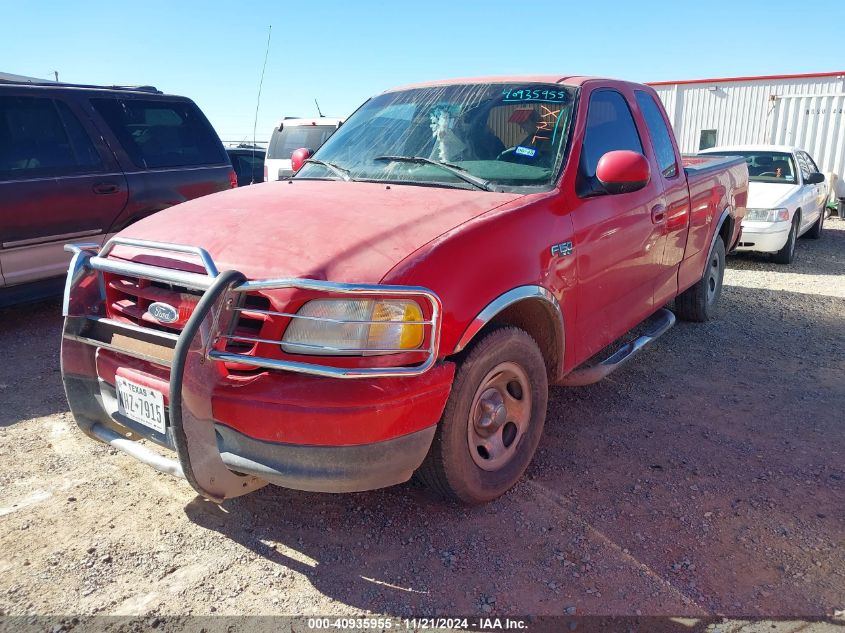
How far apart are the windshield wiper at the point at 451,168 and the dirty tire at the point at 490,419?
788 mm

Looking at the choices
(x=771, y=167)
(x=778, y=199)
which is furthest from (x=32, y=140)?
(x=771, y=167)

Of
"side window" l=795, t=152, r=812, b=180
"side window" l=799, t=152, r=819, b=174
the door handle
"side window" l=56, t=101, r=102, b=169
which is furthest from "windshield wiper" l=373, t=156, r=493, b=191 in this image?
"side window" l=799, t=152, r=819, b=174

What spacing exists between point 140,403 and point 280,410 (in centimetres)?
66

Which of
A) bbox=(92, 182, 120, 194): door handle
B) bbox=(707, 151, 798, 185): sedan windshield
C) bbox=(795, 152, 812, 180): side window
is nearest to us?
bbox=(92, 182, 120, 194): door handle

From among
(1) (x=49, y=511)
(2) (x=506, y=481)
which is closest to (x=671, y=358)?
(2) (x=506, y=481)

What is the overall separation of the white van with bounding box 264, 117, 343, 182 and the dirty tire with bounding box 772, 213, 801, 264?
6620 mm

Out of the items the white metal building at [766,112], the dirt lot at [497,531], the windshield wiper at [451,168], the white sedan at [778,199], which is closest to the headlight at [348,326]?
the dirt lot at [497,531]

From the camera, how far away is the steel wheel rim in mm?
2881

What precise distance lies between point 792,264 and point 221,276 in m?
9.34

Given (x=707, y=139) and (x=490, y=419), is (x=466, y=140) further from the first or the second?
(x=707, y=139)

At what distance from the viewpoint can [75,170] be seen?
5.73 meters

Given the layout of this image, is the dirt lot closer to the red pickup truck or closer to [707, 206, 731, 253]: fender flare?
the red pickup truck

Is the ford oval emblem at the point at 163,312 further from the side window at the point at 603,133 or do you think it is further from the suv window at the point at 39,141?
the suv window at the point at 39,141

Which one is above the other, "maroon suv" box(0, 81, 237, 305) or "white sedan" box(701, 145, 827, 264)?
"maroon suv" box(0, 81, 237, 305)
